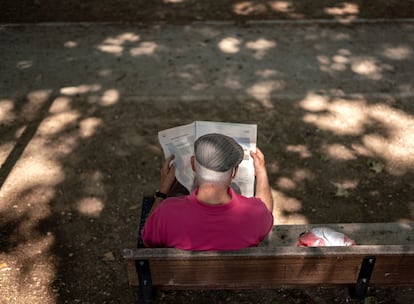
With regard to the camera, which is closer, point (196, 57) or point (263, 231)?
point (263, 231)

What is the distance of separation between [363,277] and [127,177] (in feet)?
9.37

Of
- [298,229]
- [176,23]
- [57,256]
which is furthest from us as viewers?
[176,23]

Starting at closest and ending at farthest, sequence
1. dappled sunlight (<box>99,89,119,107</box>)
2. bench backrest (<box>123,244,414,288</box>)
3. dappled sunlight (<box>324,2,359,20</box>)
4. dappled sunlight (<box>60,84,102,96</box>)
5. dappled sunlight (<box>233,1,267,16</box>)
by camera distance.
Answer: bench backrest (<box>123,244,414,288</box>)
dappled sunlight (<box>99,89,119,107</box>)
dappled sunlight (<box>60,84,102,96</box>)
dappled sunlight (<box>324,2,359,20</box>)
dappled sunlight (<box>233,1,267,16</box>)

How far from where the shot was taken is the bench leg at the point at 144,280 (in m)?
2.78

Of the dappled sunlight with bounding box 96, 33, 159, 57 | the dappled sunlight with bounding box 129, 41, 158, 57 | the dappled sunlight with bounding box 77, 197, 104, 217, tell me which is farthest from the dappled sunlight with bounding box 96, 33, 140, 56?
the dappled sunlight with bounding box 77, 197, 104, 217

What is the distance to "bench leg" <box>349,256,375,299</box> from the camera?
278 cm

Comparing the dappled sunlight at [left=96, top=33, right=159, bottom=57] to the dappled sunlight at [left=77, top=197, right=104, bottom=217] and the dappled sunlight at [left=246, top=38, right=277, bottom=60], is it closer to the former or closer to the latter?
the dappled sunlight at [left=246, top=38, right=277, bottom=60]

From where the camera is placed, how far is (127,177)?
5125 mm

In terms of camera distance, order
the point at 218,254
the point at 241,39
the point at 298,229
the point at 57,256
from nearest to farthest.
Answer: the point at 218,254 < the point at 298,229 < the point at 57,256 < the point at 241,39

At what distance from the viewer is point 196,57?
6996 mm

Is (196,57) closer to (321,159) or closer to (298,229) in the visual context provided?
(321,159)

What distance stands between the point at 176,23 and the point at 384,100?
137 inches

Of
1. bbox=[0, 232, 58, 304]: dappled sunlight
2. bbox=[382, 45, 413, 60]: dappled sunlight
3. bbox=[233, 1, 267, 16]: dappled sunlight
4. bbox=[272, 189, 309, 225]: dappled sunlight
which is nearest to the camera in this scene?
bbox=[0, 232, 58, 304]: dappled sunlight

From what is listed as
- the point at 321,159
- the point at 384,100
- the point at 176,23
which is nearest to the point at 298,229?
the point at 321,159
